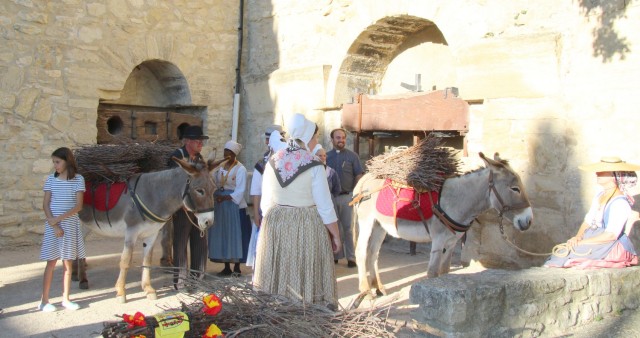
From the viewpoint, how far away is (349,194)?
8078mm

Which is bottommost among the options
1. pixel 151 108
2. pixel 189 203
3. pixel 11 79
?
pixel 189 203

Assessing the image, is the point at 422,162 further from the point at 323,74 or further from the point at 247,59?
the point at 247,59

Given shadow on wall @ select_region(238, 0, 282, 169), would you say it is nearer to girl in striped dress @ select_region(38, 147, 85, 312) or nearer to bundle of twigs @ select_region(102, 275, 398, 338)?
girl in striped dress @ select_region(38, 147, 85, 312)

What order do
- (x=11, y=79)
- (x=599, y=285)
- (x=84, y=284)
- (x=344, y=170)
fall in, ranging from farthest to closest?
(x=11, y=79)
(x=344, y=170)
(x=84, y=284)
(x=599, y=285)

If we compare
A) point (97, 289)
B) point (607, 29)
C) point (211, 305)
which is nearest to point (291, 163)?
point (211, 305)

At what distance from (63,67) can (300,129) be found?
6.02m

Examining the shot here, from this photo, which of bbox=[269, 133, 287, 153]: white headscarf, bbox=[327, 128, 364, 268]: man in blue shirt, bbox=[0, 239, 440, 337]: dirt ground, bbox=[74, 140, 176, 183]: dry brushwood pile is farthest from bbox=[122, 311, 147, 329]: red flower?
bbox=[327, 128, 364, 268]: man in blue shirt

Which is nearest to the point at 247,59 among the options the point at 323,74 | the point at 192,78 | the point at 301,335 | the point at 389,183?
the point at 192,78

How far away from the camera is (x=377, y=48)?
31.8 ft

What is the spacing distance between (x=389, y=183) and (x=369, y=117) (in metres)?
2.96

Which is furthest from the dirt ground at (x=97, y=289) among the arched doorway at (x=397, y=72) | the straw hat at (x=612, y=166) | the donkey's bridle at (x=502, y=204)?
the straw hat at (x=612, y=166)

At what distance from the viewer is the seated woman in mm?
5203

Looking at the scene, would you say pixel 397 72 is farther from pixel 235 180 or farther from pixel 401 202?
pixel 401 202

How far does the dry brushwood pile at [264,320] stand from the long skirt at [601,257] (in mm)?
2384
